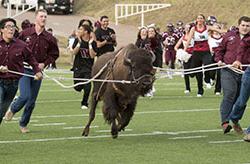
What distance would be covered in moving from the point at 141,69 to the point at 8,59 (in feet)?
7.14

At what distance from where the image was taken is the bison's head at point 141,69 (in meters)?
13.2

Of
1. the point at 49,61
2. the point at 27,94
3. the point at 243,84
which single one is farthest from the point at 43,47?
the point at 243,84

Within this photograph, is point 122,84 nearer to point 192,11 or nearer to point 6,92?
point 6,92

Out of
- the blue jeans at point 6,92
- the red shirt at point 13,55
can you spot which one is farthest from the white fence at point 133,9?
the blue jeans at point 6,92

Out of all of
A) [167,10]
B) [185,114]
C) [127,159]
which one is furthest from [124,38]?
[127,159]

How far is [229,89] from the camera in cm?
1445

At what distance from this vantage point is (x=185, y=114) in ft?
59.5

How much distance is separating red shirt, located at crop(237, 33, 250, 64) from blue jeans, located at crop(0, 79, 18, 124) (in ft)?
13.1

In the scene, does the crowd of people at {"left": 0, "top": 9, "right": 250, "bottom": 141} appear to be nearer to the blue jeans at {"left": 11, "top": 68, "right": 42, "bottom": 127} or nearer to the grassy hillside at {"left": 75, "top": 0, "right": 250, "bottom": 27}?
the blue jeans at {"left": 11, "top": 68, "right": 42, "bottom": 127}

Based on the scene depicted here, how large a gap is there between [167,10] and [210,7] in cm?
322

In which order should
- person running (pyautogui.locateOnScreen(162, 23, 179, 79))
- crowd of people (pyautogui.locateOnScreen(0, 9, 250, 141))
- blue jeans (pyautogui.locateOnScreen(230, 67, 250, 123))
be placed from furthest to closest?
person running (pyautogui.locateOnScreen(162, 23, 179, 79)) < blue jeans (pyautogui.locateOnScreen(230, 67, 250, 123)) < crowd of people (pyautogui.locateOnScreen(0, 9, 250, 141))

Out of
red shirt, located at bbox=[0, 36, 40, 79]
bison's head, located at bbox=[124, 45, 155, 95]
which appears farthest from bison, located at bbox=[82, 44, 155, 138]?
red shirt, located at bbox=[0, 36, 40, 79]

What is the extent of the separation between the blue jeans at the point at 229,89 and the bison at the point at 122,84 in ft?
5.45

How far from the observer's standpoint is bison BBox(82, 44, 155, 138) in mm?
13266
